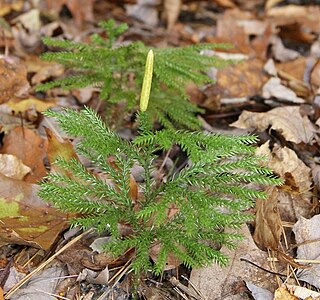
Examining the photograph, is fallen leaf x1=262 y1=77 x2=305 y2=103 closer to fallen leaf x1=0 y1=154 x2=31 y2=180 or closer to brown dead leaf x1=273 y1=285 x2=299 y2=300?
brown dead leaf x1=273 y1=285 x2=299 y2=300

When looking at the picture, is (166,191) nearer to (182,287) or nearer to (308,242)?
(182,287)

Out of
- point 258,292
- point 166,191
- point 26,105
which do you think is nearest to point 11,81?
point 26,105

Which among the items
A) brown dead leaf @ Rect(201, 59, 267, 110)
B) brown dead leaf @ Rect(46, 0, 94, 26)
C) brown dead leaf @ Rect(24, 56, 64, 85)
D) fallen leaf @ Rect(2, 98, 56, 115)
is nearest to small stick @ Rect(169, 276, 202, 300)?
fallen leaf @ Rect(2, 98, 56, 115)

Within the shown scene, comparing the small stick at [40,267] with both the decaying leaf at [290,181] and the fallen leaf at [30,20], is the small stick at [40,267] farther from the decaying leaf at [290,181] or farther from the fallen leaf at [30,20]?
the fallen leaf at [30,20]

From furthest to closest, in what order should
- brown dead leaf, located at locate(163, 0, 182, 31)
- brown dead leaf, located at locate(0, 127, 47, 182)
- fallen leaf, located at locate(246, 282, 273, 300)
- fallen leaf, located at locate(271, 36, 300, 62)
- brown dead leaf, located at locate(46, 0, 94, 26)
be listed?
brown dead leaf, located at locate(163, 0, 182, 31) < brown dead leaf, located at locate(46, 0, 94, 26) < fallen leaf, located at locate(271, 36, 300, 62) < brown dead leaf, located at locate(0, 127, 47, 182) < fallen leaf, located at locate(246, 282, 273, 300)

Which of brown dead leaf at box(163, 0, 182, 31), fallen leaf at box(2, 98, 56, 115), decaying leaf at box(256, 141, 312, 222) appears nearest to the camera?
decaying leaf at box(256, 141, 312, 222)

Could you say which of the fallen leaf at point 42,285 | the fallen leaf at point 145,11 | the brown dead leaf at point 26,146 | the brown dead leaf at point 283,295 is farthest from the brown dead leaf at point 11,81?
the fallen leaf at point 145,11

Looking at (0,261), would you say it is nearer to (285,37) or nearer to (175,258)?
(175,258)
